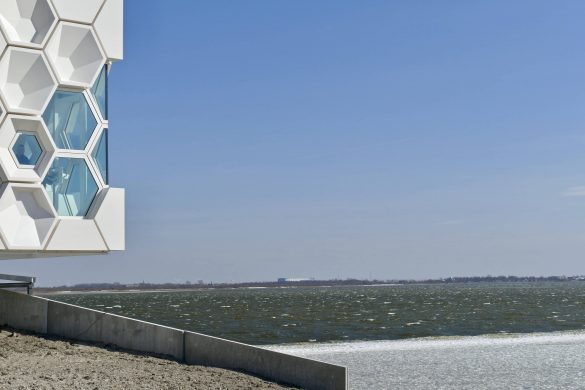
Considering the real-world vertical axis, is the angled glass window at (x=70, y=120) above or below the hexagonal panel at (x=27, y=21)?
below

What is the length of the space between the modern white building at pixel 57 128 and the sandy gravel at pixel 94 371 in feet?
7.42

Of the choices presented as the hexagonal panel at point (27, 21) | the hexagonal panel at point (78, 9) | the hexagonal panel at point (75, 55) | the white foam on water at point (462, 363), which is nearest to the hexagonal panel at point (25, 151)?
the hexagonal panel at point (75, 55)

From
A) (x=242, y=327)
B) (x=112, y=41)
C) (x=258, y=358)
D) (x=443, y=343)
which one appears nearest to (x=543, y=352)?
(x=443, y=343)

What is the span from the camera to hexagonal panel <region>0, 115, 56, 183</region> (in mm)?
17142

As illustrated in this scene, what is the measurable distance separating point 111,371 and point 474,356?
12040 mm

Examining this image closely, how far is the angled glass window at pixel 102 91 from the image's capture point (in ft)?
62.5

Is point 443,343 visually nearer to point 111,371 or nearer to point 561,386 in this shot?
point 561,386

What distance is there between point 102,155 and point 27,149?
1.93 m

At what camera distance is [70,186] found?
1844 centimetres

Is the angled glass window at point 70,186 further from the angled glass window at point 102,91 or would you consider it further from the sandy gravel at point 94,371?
the sandy gravel at point 94,371

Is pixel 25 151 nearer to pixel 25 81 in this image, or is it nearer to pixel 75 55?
pixel 25 81

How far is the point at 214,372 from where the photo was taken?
15539 millimetres

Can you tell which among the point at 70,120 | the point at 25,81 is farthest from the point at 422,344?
the point at 25,81

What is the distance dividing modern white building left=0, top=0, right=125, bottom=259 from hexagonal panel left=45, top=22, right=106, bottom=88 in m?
0.02
